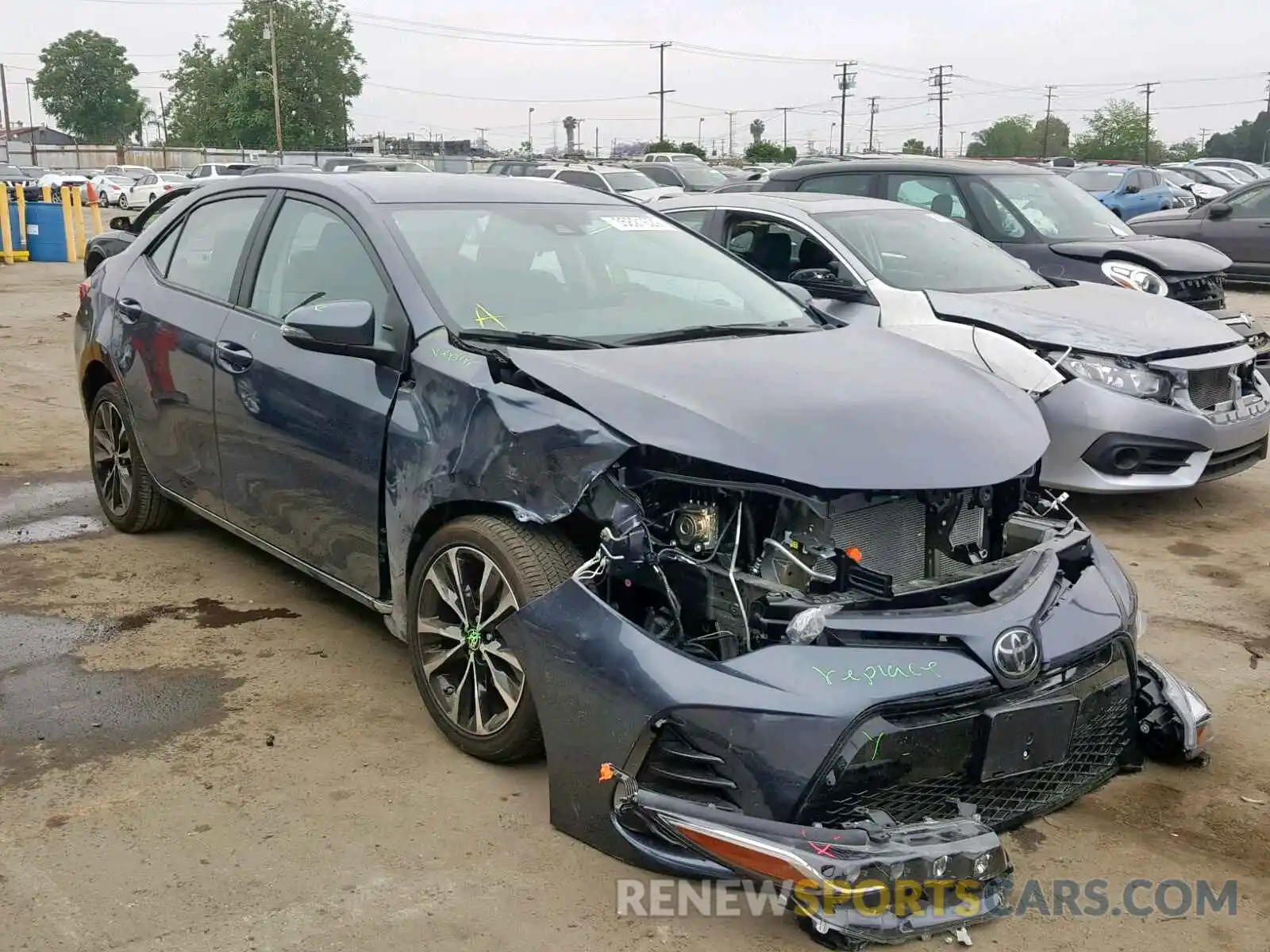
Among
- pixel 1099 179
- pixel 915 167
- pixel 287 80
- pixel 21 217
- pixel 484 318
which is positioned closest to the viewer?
pixel 484 318

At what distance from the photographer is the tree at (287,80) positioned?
269 feet

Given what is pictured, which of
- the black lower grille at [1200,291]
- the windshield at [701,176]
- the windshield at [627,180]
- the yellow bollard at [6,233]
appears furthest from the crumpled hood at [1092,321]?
the yellow bollard at [6,233]

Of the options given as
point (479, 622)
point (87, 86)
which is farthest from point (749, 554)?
point (87, 86)

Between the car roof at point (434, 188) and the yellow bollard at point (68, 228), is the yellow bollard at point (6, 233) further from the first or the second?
the car roof at point (434, 188)

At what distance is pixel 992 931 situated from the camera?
2891 millimetres

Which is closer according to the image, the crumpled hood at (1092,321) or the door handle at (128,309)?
the door handle at (128,309)

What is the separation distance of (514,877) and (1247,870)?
1.88 meters

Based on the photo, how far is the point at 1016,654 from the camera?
2.97m

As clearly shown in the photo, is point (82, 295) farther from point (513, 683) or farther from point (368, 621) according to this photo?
point (513, 683)

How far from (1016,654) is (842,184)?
23.0ft

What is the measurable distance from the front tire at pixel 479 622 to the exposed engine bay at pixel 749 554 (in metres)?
0.19

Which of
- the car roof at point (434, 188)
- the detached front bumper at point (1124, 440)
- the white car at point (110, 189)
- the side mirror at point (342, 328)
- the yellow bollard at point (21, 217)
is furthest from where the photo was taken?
the white car at point (110, 189)

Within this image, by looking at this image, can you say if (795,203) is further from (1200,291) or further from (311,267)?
(1200,291)

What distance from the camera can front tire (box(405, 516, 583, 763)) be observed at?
333cm
